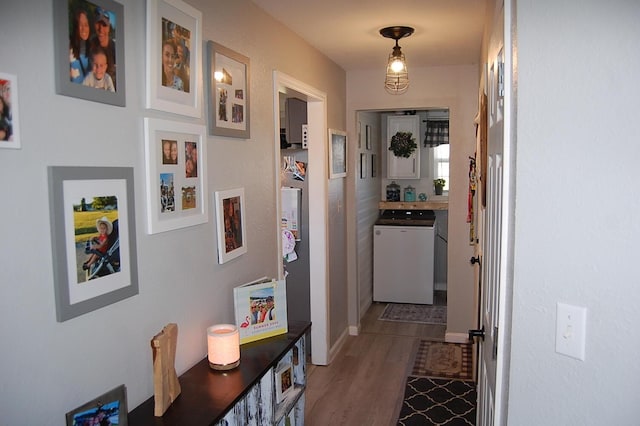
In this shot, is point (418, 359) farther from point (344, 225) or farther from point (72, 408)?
point (72, 408)

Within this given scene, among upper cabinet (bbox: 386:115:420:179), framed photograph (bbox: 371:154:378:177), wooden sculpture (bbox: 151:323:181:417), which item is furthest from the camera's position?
upper cabinet (bbox: 386:115:420:179)

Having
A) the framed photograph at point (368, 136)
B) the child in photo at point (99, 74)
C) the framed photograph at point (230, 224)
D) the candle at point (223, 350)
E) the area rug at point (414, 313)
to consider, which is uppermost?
the framed photograph at point (368, 136)

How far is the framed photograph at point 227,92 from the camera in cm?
221

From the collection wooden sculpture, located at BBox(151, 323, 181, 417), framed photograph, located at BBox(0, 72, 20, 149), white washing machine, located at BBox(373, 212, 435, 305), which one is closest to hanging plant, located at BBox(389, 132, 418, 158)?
white washing machine, located at BBox(373, 212, 435, 305)

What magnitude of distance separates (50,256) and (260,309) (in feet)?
3.93

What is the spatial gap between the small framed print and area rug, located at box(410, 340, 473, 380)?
68.6 inches

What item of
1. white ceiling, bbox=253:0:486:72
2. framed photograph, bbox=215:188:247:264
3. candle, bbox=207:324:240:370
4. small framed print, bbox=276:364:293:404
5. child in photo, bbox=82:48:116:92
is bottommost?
small framed print, bbox=276:364:293:404

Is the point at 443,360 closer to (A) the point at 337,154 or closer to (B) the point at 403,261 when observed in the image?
(B) the point at 403,261

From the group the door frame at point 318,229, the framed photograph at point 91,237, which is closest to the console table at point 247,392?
the framed photograph at point 91,237

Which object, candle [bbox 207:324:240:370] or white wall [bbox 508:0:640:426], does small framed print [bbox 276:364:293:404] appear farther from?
white wall [bbox 508:0:640:426]

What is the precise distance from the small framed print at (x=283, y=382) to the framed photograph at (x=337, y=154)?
195 centimetres

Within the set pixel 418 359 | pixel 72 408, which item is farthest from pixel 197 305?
pixel 418 359

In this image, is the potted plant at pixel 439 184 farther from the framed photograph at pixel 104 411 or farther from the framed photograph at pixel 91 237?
the framed photograph at pixel 104 411

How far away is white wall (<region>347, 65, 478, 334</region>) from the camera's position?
4.45 m
